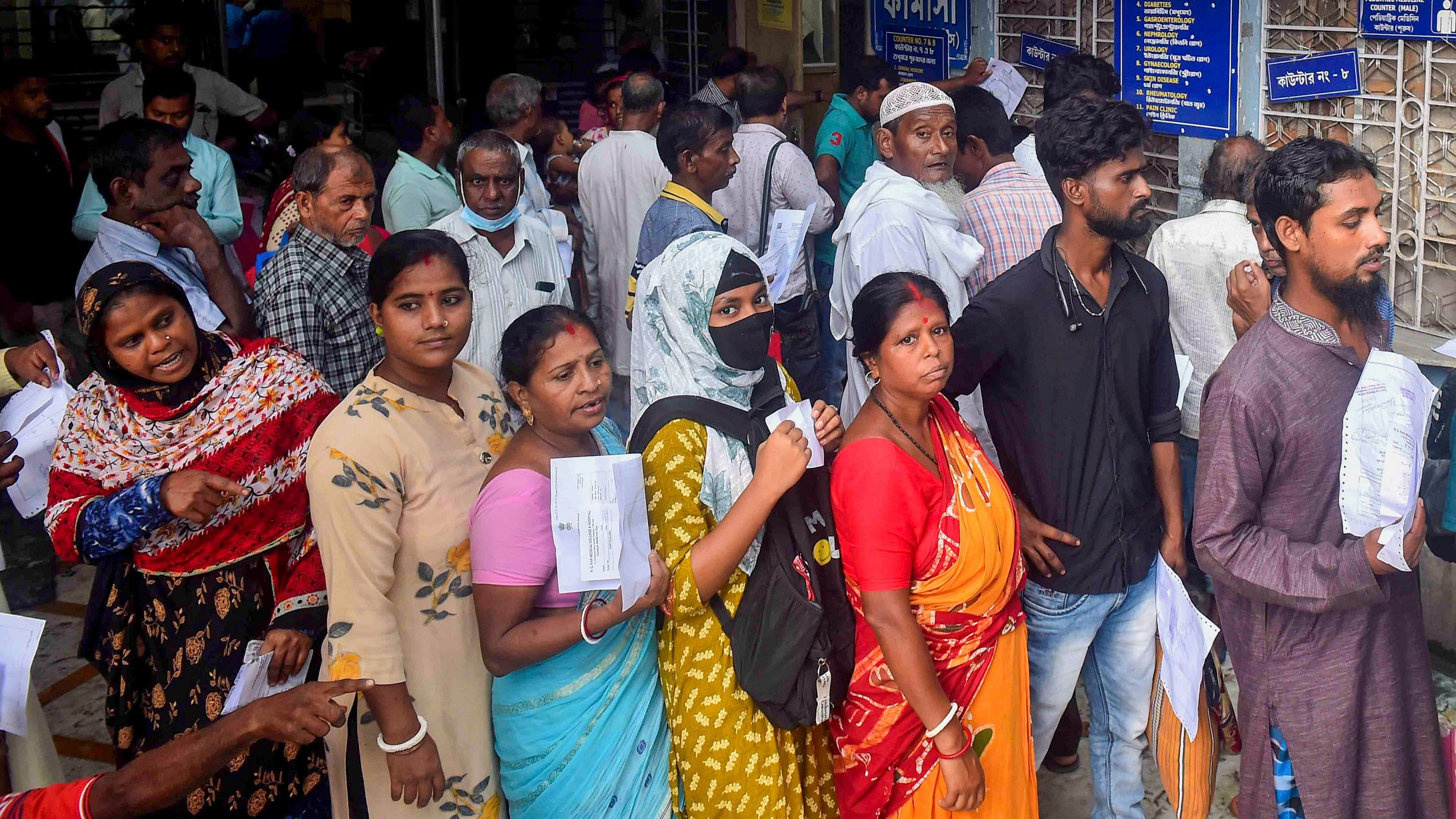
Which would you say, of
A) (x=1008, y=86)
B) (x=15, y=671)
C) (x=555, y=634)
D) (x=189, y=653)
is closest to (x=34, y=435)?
(x=189, y=653)

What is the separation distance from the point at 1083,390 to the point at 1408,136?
87.9 inches

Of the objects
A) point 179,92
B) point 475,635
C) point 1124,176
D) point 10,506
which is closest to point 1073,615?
point 1124,176

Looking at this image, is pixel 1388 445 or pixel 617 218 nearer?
pixel 1388 445

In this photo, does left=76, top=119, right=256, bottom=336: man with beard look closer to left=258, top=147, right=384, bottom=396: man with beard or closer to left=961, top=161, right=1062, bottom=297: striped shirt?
left=258, top=147, right=384, bottom=396: man with beard

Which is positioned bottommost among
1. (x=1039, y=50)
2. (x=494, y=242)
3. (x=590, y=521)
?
(x=590, y=521)

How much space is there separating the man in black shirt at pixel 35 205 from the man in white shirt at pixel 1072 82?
428 centimetres

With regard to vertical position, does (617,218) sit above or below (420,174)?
below

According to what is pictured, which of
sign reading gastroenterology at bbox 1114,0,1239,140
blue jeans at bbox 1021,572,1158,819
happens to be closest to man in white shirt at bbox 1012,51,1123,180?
sign reading gastroenterology at bbox 1114,0,1239,140

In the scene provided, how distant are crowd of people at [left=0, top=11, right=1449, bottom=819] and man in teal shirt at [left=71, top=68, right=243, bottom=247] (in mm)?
1989

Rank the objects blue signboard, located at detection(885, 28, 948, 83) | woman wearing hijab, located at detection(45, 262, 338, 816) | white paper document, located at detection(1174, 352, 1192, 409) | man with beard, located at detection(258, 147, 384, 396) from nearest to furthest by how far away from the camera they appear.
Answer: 1. woman wearing hijab, located at detection(45, 262, 338, 816)
2. white paper document, located at detection(1174, 352, 1192, 409)
3. man with beard, located at detection(258, 147, 384, 396)
4. blue signboard, located at detection(885, 28, 948, 83)

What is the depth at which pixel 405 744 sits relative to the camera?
2.52 metres

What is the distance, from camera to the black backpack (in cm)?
258

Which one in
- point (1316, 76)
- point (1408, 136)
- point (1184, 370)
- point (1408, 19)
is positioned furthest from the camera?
point (1316, 76)

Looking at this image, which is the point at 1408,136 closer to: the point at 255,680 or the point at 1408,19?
the point at 1408,19
